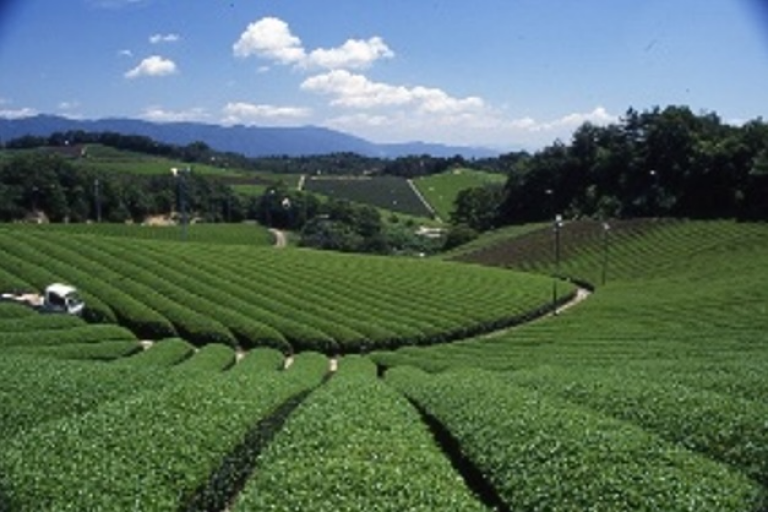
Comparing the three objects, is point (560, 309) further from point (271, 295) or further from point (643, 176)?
point (643, 176)

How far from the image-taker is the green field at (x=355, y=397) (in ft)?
49.6

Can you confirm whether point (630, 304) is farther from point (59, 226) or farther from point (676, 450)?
point (59, 226)

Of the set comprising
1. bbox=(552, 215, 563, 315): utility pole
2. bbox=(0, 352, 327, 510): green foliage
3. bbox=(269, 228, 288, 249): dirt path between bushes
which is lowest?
bbox=(269, 228, 288, 249): dirt path between bushes

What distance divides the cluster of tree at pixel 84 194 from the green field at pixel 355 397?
187ft

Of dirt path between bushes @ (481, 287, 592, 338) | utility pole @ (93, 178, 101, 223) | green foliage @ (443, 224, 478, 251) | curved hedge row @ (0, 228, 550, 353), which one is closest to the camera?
curved hedge row @ (0, 228, 550, 353)

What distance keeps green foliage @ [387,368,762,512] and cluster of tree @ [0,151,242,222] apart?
282 feet

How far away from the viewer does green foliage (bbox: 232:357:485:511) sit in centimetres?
1448

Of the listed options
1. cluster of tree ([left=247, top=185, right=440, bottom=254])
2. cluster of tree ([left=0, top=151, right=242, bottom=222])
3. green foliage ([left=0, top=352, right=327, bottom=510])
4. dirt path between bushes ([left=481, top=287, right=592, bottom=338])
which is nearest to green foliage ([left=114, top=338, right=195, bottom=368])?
green foliage ([left=0, top=352, right=327, bottom=510])

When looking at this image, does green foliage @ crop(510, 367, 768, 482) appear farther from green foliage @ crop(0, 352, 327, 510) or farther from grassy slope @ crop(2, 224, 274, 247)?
grassy slope @ crop(2, 224, 274, 247)

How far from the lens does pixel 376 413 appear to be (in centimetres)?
2123

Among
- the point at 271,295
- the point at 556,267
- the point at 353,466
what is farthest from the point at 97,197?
the point at 353,466

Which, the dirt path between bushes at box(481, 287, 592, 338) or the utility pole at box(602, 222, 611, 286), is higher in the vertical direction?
the utility pole at box(602, 222, 611, 286)

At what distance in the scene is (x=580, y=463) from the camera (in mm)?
16078

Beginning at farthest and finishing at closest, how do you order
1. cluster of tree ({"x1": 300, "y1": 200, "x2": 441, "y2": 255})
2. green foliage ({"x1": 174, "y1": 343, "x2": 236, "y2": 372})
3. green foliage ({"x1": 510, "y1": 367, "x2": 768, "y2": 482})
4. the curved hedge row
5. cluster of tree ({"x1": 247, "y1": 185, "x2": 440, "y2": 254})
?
1. cluster of tree ({"x1": 247, "y1": 185, "x2": 440, "y2": 254})
2. cluster of tree ({"x1": 300, "y1": 200, "x2": 441, "y2": 255})
3. the curved hedge row
4. green foliage ({"x1": 174, "y1": 343, "x2": 236, "y2": 372})
5. green foliage ({"x1": 510, "y1": 367, "x2": 768, "y2": 482})
